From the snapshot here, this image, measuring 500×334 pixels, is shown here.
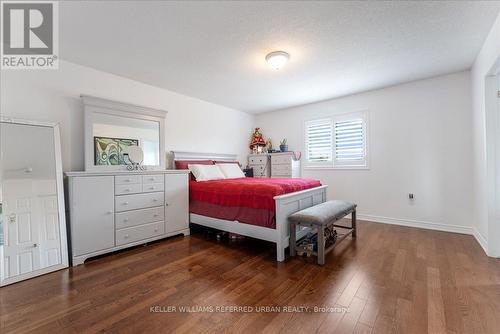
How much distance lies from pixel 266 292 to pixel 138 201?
2061 millimetres

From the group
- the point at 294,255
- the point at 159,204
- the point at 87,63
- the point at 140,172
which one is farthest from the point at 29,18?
the point at 294,255

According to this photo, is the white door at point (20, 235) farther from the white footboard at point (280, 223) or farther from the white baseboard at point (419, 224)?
the white baseboard at point (419, 224)

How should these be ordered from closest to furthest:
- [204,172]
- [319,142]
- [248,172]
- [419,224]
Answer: [419,224], [204,172], [319,142], [248,172]

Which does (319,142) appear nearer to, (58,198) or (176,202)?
(176,202)

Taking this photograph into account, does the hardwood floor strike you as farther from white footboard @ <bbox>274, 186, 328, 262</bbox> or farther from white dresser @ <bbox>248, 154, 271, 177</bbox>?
white dresser @ <bbox>248, 154, 271, 177</bbox>

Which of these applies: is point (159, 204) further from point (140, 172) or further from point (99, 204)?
point (99, 204)

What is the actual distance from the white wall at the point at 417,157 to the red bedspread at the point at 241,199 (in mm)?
1404

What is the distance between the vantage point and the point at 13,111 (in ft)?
7.87

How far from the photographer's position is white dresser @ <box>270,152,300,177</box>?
4.70 metres

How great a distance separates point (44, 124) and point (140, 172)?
44.0 inches

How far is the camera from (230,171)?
4.27 m

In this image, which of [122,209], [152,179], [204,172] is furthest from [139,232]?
[204,172]

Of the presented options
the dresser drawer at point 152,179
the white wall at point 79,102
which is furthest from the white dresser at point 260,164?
the dresser drawer at point 152,179

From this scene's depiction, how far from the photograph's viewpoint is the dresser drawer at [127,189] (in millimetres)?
2723
